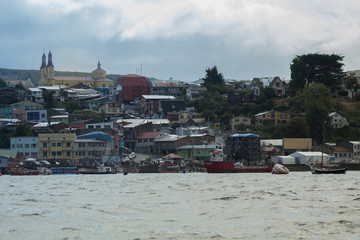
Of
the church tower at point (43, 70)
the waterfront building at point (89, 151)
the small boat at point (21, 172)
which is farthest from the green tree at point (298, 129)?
the church tower at point (43, 70)

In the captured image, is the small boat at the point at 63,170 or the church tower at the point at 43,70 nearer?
the small boat at the point at 63,170

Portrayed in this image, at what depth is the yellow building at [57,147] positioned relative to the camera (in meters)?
95.2

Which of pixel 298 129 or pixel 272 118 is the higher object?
pixel 272 118

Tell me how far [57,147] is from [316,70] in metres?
52.6

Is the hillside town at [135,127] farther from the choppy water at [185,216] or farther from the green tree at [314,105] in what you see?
the choppy water at [185,216]

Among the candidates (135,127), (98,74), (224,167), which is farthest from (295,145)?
(98,74)

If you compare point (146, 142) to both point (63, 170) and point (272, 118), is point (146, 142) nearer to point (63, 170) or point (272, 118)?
point (63, 170)

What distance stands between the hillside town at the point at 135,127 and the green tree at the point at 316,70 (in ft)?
22.5

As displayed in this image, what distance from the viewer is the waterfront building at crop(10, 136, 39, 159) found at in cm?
9650

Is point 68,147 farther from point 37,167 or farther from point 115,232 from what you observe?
point 115,232

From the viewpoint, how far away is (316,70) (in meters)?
122

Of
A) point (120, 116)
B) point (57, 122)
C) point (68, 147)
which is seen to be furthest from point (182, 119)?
point (68, 147)

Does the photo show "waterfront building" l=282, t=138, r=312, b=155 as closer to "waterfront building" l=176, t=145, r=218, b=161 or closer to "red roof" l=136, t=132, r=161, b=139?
"waterfront building" l=176, t=145, r=218, b=161

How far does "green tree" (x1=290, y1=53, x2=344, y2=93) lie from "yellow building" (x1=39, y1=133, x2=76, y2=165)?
152ft
